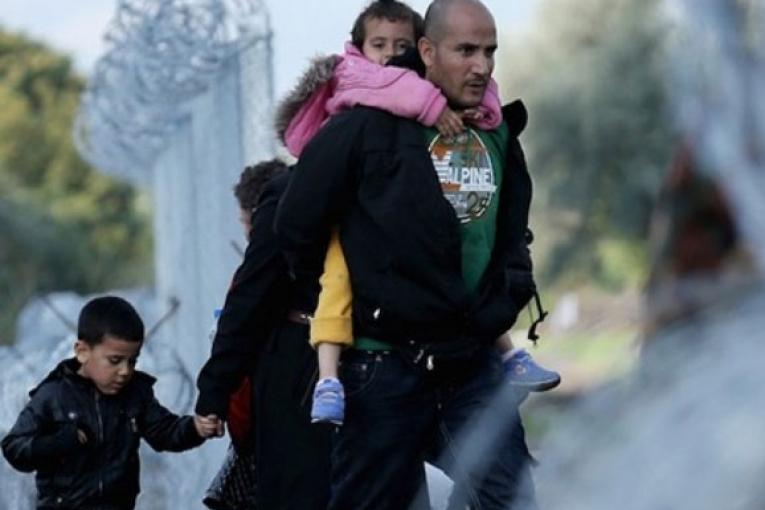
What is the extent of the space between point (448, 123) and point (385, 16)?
2.25ft

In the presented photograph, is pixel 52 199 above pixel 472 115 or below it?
below

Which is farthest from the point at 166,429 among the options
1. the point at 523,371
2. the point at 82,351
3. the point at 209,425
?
the point at 523,371

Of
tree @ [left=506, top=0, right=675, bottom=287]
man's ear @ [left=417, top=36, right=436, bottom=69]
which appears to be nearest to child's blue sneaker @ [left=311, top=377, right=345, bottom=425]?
man's ear @ [left=417, top=36, right=436, bottom=69]

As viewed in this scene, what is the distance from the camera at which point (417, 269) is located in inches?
193

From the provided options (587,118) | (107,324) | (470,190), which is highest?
(470,190)

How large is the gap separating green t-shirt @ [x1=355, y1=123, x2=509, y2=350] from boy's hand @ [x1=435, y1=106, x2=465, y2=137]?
0.09 ft

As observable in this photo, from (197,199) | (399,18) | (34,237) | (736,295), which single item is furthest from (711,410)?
(34,237)

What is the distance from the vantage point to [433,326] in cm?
496

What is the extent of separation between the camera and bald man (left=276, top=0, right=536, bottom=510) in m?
4.92

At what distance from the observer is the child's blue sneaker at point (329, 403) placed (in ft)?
16.0

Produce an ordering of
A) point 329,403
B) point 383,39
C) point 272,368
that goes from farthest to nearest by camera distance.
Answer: point 272,368
point 383,39
point 329,403

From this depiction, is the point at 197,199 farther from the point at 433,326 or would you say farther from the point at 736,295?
the point at 736,295

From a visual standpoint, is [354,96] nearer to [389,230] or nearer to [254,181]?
[389,230]

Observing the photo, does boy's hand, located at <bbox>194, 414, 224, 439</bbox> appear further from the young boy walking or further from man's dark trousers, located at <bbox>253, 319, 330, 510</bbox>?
the young boy walking
